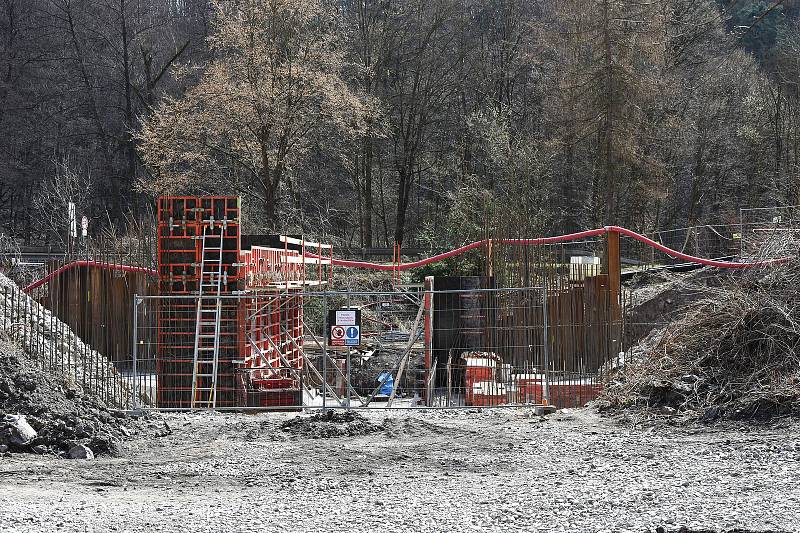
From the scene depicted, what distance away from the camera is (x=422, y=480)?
9.31 meters

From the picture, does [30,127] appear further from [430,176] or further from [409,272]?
[409,272]

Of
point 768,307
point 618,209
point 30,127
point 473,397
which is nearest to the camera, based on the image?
point 768,307

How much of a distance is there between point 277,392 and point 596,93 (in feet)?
68.6

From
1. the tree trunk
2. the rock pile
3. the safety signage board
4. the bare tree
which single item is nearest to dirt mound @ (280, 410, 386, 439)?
the safety signage board

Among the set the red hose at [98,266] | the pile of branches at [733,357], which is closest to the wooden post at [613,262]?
the pile of branches at [733,357]

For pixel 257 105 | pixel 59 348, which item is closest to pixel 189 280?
pixel 59 348

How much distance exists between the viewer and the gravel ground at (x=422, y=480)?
7582 mm

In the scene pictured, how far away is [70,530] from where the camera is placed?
23.9 feet

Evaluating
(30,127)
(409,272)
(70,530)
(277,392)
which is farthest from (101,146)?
(70,530)

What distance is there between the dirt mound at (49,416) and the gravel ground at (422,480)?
0.34m

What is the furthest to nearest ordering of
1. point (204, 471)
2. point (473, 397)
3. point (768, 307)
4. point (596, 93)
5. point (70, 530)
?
1. point (596, 93)
2. point (473, 397)
3. point (768, 307)
4. point (204, 471)
5. point (70, 530)

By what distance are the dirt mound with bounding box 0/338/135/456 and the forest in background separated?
17891 millimetres

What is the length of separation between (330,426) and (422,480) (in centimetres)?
312

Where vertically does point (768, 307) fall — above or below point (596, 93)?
below
